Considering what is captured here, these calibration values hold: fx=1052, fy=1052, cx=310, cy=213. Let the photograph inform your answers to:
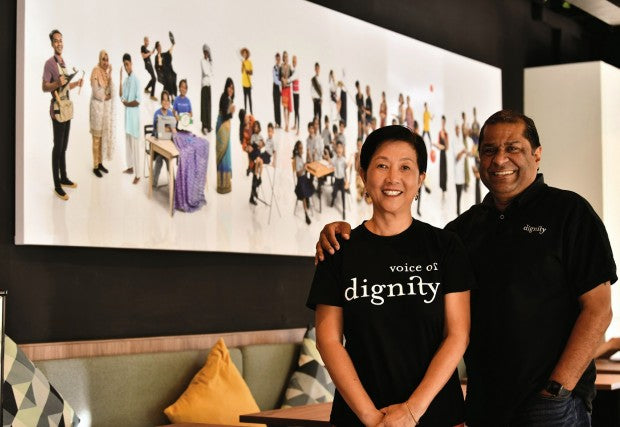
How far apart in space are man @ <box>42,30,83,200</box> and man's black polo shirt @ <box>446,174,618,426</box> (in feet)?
6.98

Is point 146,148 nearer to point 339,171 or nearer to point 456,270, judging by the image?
Answer: point 339,171

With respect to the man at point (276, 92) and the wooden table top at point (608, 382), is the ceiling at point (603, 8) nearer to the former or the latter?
the man at point (276, 92)

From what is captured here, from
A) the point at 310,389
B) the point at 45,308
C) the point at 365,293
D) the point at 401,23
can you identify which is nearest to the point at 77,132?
the point at 45,308

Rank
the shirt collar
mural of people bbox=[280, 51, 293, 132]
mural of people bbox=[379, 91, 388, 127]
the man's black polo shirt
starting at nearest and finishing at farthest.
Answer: the man's black polo shirt < the shirt collar < mural of people bbox=[280, 51, 293, 132] < mural of people bbox=[379, 91, 388, 127]

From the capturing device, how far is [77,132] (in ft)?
14.6

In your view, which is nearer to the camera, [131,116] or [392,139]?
[392,139]

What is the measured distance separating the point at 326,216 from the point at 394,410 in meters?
3.57

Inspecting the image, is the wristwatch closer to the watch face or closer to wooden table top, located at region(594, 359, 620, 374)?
the watch face

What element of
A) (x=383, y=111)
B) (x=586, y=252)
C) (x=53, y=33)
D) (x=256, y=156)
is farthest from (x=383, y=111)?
(x=586, y=252)

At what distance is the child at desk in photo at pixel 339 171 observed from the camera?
20.1ft

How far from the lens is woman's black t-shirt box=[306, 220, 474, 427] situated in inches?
99.7

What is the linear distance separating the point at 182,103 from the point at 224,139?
1.15 ft

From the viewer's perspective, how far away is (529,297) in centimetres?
277

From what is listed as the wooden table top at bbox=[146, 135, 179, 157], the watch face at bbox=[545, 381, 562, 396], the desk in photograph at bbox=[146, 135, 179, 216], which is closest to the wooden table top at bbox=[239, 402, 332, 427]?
the watch face at bbox=[545, 381, 562, 396]
